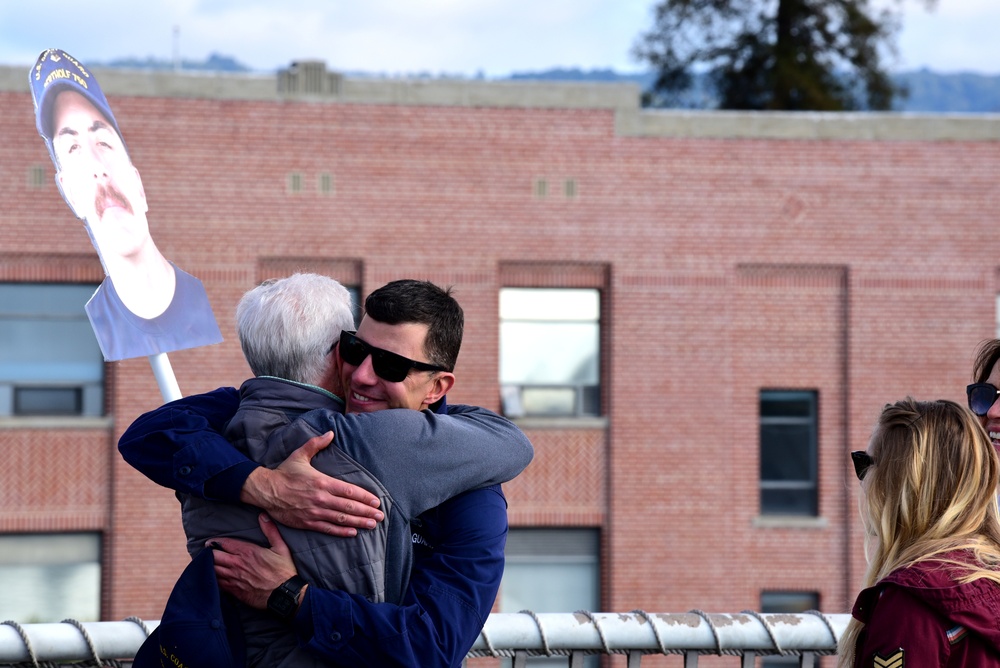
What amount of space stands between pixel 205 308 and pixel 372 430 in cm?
178

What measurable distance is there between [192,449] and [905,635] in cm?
153

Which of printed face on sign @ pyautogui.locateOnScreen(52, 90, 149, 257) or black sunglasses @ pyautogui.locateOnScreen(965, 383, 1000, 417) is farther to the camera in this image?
black sunglasses @ pyautogui.locateOnScreen(965, 383, 1000, 417)

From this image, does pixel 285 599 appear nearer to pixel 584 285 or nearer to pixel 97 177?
pixel 97 177

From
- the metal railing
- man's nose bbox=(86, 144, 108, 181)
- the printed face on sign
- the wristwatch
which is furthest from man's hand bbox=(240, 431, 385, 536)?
man's nose bbox=(86, 144, 108, 181)

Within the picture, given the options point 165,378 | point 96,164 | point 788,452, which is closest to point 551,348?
point 788,452

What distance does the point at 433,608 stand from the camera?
96.7 inches

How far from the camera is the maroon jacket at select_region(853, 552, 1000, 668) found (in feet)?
7.71

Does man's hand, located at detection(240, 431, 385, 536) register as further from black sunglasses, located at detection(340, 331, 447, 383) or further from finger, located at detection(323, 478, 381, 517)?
black sunglasses, located at detection(340, 331, 447, 383)

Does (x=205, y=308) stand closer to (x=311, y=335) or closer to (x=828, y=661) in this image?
(x=311, y=335)

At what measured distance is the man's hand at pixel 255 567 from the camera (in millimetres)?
2398

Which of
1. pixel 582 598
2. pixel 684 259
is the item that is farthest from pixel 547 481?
pixel 684 259

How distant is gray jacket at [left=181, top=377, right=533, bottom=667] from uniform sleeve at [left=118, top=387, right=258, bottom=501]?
0.06 metres

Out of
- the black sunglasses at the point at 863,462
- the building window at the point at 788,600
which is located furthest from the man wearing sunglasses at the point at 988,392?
the building window at the point at 788,600

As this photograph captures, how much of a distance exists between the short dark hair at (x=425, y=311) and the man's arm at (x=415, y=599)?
0.34 meters
